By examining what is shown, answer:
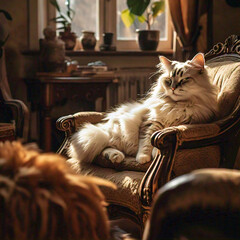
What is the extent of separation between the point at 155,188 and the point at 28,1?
242cm

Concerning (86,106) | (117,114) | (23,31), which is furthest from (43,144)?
(117,114)

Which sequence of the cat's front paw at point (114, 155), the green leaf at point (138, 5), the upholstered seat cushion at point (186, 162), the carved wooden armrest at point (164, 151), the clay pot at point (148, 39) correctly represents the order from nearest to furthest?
1. the carved wooden armrest at point (164, 151)
2. the upholstered seat cushion at point (186, 162)
3. the cat's front paw at point (114, 155)
4. the green leaf at point (138, 5)
5. the clay pot at point (148, 39)

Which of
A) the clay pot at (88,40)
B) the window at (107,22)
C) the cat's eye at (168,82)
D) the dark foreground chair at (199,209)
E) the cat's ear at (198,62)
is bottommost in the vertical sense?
the dark foreground chair at (199,209)

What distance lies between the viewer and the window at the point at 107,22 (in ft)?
13.2

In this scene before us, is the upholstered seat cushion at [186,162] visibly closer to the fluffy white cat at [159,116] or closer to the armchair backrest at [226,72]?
the fluffy white cat at [159,116]

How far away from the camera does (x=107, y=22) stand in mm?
4051

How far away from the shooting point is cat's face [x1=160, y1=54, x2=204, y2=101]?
2033 mm

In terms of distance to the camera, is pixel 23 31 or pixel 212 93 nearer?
pixel 212 93

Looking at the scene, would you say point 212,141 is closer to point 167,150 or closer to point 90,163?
point 167,150

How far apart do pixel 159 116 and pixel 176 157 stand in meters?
0.29

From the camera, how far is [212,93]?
6.80 ft

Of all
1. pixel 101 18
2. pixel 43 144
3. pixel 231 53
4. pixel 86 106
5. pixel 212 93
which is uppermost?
pixel 101 18

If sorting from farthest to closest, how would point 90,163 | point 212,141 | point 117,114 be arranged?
point 117,114 < point 90,163 < point 212,141

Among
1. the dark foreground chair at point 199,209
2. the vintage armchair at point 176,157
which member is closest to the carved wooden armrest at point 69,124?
the vintage armchair at point 176,157
